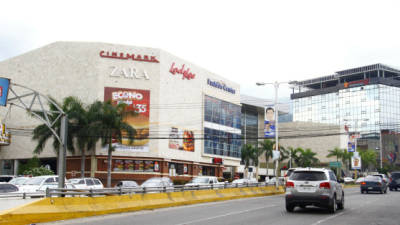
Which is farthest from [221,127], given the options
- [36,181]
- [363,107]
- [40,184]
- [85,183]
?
[363,107]

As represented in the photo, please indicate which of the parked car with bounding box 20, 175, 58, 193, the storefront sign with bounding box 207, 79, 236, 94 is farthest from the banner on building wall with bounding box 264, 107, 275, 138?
the storefront sign with bounding box 207, 79, 236, 94

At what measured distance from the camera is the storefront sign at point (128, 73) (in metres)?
57.8

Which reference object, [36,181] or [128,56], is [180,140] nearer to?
[128,56]

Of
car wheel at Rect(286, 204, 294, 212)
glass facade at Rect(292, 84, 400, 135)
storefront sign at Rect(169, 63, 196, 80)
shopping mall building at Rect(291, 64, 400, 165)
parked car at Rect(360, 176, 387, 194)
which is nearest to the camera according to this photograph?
car wheel at Rect(286, 204, 294, 212)

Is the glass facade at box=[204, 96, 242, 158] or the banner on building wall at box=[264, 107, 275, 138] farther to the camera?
the glass facade at box=[204, 96, 242, 158]

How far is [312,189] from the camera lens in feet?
60.3

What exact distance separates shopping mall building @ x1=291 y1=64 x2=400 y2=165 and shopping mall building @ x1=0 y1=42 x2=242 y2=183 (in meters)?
84.1

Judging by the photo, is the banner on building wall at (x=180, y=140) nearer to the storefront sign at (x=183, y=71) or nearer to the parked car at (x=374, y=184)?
the storefront sign at (x=183, y=71)

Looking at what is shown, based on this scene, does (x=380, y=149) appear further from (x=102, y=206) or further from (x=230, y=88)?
(x=102, y=206)

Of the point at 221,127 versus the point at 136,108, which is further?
the point at 221,127

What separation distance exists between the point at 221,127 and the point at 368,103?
94.6m

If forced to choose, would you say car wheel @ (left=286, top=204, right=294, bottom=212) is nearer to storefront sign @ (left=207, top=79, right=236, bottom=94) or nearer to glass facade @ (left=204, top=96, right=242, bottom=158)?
glass facade @ (left=204, top=96, right=242, bottom=158)

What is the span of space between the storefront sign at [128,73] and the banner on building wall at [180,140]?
8298 mm

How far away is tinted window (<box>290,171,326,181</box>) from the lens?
735 inches
